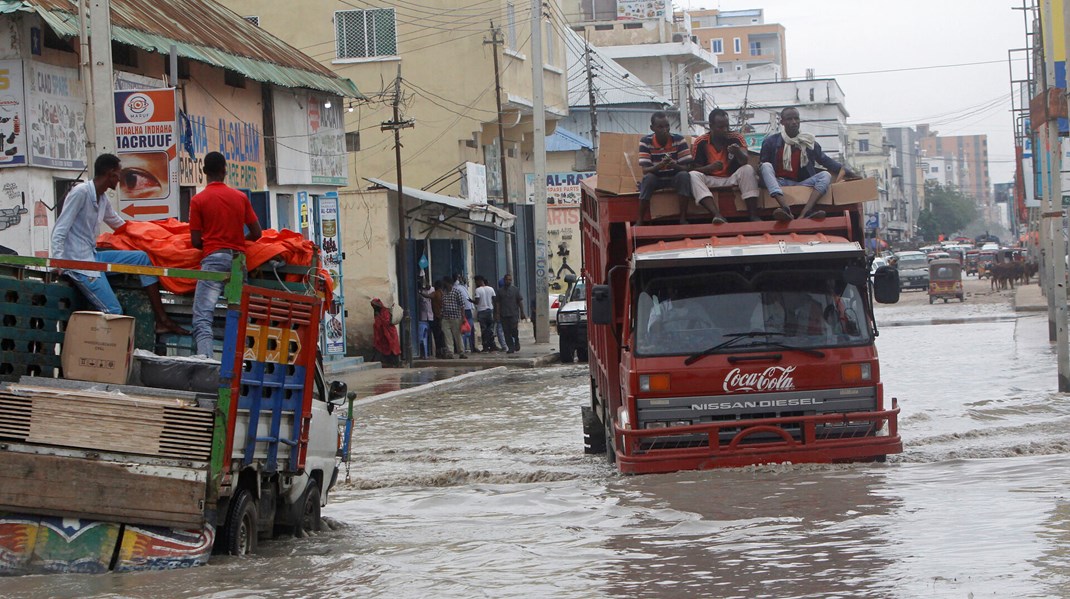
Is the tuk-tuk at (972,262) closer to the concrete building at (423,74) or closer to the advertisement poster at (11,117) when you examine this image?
the concrete building at (423,74)

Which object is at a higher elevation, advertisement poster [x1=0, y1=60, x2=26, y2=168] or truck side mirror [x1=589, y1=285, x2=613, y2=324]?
advertisement poster [x1=0, y1=60, x2=26, y2=168]

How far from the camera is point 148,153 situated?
46.6 ft

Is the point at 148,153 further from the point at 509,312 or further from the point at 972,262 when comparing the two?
the point at 972,262

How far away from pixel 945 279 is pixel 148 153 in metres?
40.9

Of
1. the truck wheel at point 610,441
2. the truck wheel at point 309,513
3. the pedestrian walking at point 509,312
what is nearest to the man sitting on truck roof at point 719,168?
the truck wheel at point 610,441

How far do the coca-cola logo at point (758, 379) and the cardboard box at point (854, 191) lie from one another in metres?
1.58

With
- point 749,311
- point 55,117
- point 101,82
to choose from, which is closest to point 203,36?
point 55,117

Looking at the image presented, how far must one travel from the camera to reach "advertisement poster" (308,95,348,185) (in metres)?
28.5

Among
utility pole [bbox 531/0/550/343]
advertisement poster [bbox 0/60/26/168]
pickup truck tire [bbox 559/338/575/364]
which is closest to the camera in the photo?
advertisement poster [bbox 0/60/26/168]

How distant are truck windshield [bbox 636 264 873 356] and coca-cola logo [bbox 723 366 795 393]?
0.24 metres

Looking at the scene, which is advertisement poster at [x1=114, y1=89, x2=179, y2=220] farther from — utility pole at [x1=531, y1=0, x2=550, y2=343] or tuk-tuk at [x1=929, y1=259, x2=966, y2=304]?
tuk-tuk at [x1=929, y1=259, x2=966, y2=304]

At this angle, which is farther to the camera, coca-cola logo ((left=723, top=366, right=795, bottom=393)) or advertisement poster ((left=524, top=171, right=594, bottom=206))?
advertisement poster ((left=524, top=171, right=594, bottom=206))

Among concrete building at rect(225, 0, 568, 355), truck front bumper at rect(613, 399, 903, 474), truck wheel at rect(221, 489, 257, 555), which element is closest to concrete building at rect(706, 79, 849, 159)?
concrete building at rect(225, 0, 568, 355)

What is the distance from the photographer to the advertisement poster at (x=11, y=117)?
720 inches
